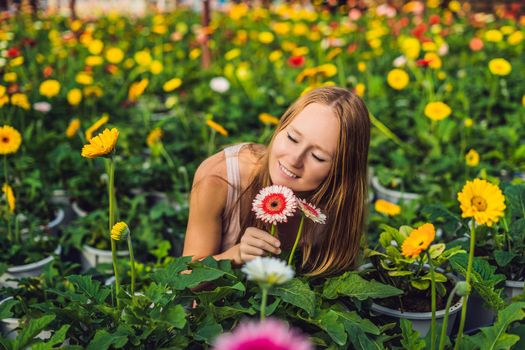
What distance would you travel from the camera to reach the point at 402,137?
10.9ft

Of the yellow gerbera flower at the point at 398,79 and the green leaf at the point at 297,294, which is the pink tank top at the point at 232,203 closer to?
the green leaf at the point at 297,294

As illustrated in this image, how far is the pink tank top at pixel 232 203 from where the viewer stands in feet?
5.25

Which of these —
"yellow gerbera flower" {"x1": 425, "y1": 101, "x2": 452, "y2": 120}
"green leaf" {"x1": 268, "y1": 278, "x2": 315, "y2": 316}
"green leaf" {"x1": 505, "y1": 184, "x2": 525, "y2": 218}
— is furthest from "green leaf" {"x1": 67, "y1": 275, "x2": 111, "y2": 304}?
"yellow gerbera flower" {"x1": 425, "y1": 101, "x2": 452, "y2": 120}

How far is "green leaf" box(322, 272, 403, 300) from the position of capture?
4.43 ft

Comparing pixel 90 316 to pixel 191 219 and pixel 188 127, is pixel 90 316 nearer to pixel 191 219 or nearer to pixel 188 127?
pixel 191 219

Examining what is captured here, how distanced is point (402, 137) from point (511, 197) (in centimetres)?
157

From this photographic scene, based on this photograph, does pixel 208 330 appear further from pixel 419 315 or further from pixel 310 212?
pixel 419 315

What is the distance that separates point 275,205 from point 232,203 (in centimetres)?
40

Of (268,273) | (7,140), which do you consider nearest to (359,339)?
(268,273)

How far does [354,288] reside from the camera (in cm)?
138

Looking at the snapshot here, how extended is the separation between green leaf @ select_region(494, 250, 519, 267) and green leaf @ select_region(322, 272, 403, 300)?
1.42ft

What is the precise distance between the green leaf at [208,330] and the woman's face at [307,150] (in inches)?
15.4

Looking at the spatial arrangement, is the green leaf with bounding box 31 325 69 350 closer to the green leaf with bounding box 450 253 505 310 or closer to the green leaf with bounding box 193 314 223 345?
the green leaf with bounding box 193 314 223 345

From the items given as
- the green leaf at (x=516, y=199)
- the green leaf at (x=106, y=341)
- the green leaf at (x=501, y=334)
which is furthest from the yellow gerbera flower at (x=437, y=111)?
the green leaf at (x=106, y=341)
